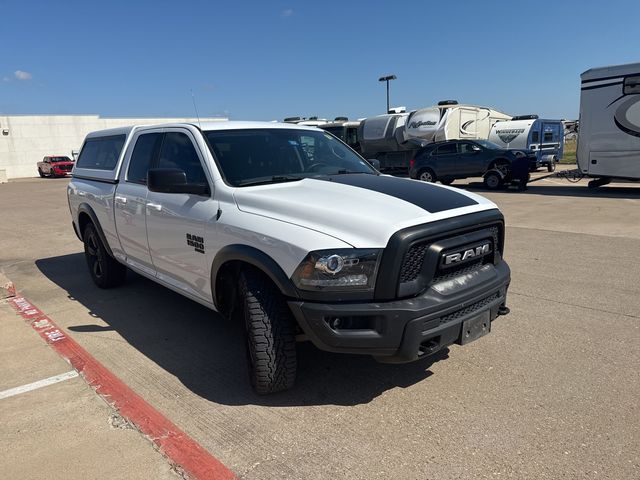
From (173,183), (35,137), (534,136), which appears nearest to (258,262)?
(173,183)

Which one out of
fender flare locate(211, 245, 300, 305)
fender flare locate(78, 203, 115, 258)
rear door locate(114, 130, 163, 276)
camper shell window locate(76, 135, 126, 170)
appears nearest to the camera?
fender flare locate(211, 245, 300, 305)

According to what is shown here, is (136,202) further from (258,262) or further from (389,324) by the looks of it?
(389,324)

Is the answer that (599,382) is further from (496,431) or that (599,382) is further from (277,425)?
(277,425)

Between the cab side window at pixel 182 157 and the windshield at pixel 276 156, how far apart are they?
19 cm

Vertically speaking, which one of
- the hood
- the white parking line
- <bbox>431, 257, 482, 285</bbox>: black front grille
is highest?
the hood

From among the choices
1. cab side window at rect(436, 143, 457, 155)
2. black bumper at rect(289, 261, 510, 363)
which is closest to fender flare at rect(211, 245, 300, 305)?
black bumper at rect(289, 261, 510, 363)

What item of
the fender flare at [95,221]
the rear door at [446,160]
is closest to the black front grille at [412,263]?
the fender flare at [95,221]

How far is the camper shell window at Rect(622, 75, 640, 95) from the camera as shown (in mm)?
14211

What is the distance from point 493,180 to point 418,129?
6.13 metres

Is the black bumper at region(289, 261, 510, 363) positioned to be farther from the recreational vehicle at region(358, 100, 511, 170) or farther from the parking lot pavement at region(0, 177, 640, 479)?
the recreational vehicle at region(358, 100, 511, 170)

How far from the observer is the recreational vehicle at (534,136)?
2323cm

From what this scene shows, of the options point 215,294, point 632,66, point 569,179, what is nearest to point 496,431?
point 215,294

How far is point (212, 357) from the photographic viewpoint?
4.09 m

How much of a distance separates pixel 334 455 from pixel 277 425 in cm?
47
